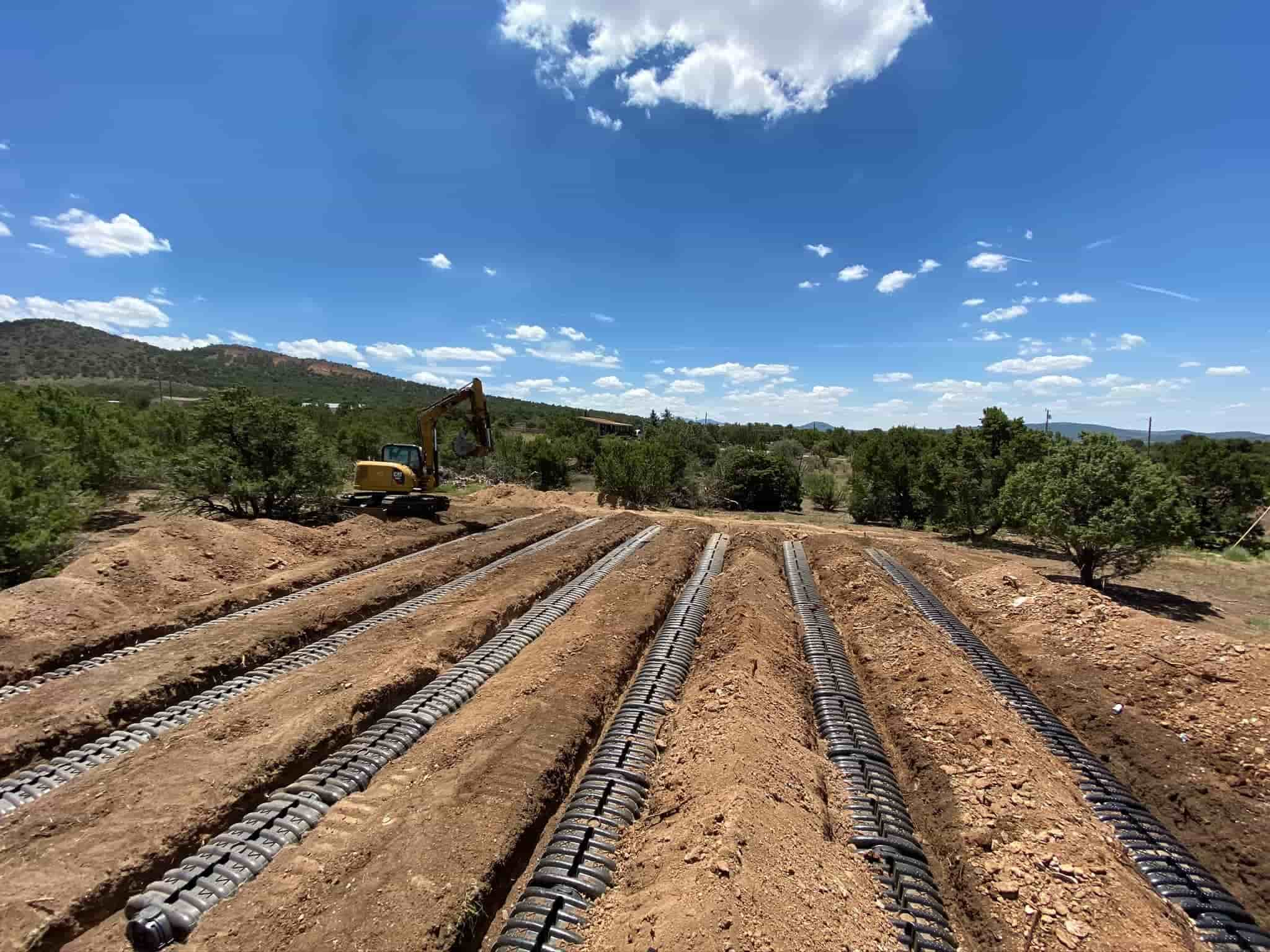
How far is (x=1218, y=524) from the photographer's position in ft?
83.4

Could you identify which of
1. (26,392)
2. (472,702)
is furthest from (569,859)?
(26,392)

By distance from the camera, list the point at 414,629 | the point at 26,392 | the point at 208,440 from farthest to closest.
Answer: the point at 26,392
the point at 208,440
the point at 414,629

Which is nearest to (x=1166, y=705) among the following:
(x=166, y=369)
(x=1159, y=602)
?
(x=1159, y=602)

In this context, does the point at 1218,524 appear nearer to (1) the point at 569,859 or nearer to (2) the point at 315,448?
(1) the point at 569,859

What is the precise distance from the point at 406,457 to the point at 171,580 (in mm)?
7696

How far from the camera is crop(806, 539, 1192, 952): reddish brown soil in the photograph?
4.15 meters

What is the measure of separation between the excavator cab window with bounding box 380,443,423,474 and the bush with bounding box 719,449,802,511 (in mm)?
20013

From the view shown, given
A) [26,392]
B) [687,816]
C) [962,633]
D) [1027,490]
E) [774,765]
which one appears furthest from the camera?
[26,392]

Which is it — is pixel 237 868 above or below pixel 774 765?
below

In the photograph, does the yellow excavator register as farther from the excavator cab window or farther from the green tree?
the green tree

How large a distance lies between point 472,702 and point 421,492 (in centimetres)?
1242

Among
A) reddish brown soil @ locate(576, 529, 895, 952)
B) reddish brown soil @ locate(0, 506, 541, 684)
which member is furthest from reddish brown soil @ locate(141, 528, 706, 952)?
reddish brown soil @ locate(0, 506, 541, 684)

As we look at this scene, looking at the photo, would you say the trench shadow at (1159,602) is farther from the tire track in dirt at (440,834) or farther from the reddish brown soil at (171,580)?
the reddish brown soil at (171,580)

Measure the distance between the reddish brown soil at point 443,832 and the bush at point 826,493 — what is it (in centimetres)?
3125
